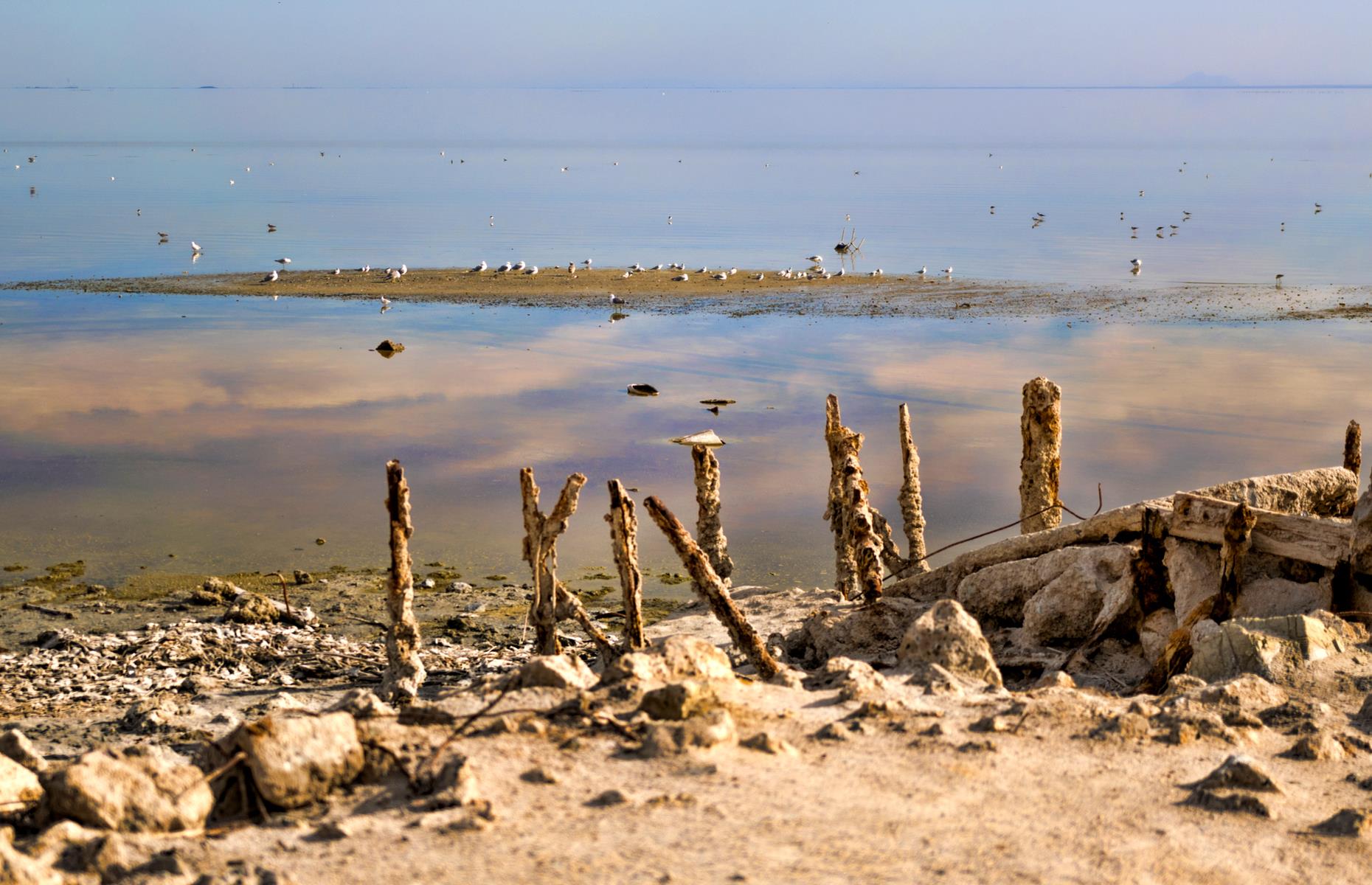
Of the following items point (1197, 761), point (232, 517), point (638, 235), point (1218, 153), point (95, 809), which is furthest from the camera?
point (1218, 153)

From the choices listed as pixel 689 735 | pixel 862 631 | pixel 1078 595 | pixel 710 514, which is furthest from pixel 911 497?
pixel 689 735

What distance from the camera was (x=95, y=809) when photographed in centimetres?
734

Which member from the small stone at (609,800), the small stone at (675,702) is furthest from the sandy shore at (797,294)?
the small stone at (609,800)

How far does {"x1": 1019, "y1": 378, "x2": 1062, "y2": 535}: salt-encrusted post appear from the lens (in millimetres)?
17109

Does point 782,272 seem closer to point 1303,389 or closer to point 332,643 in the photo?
point 1303,389

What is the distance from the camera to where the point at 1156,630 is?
42.2 feet

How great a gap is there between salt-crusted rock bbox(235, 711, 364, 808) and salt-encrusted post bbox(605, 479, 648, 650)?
17.1 feet

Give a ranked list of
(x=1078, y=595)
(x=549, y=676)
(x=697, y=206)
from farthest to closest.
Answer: (x=697, y=206) < (x=1078, y=595) < (x=549, y=676)

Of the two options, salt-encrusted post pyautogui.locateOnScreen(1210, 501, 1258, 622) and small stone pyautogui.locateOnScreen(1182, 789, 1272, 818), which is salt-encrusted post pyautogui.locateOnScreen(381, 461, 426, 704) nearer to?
small stone pyautogui.locateOnScreen(1182, 789, 1272, 818)

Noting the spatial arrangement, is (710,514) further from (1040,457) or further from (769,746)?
(769,746)

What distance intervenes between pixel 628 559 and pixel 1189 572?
568 cm

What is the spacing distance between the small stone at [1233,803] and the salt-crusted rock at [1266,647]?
2933 millimetres

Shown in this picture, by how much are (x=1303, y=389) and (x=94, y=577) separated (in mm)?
25578

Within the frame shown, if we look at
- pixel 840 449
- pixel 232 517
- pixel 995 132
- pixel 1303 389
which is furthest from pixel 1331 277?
pixel 995 132
